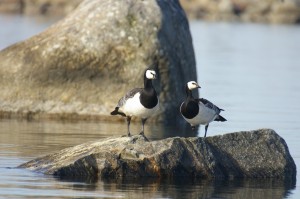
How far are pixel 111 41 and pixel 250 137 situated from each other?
7.57m

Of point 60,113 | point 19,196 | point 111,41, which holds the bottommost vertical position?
point 19,196

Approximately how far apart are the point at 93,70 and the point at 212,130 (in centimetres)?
297

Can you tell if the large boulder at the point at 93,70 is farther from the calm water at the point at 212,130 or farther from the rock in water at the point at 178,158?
the rock in water at the point at 178,158

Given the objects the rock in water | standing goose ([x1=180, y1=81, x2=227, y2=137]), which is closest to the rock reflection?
the rock in water

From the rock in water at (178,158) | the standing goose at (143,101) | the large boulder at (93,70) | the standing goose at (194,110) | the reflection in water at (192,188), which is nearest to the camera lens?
the reflection in water at (192,188)

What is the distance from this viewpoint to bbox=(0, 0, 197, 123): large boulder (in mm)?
24703

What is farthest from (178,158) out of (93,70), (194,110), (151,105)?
(93,70)

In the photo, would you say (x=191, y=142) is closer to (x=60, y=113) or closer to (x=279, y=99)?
(x=60, y=113)

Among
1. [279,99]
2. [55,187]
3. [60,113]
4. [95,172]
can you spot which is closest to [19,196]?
[55,187]

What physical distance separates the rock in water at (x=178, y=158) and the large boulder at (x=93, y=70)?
6.77 metres

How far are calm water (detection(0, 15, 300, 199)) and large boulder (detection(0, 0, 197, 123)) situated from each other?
851mm

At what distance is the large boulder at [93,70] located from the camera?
81.0ft

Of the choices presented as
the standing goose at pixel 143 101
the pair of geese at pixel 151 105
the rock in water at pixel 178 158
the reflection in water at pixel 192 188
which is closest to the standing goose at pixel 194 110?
the pair of geese at pixel 151 105

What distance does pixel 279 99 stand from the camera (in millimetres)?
30203
